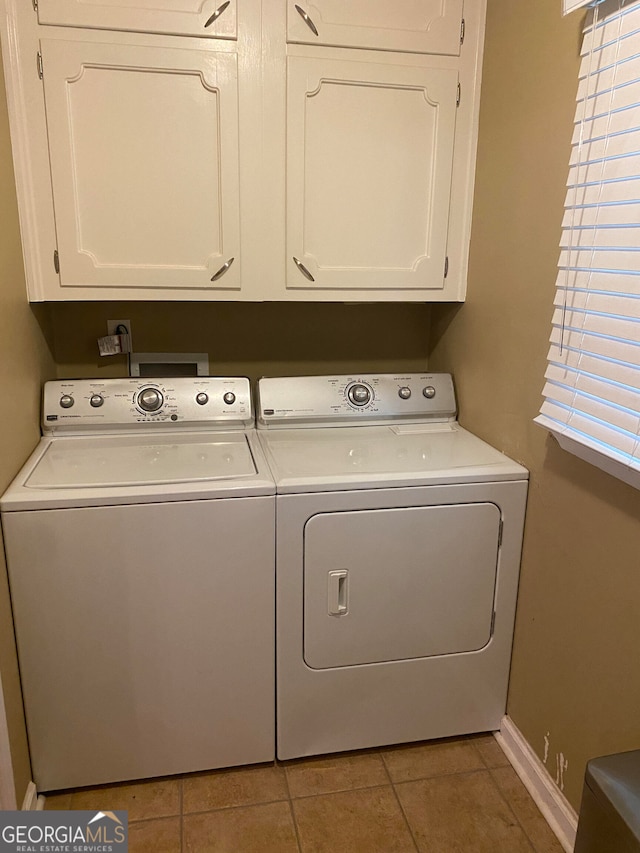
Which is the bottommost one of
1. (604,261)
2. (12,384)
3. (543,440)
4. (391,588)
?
(391,588)

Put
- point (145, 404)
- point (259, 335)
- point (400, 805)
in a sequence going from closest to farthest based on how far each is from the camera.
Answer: point (400, 805), point (145, 404), point (259, 335)

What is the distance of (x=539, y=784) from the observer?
1.68m

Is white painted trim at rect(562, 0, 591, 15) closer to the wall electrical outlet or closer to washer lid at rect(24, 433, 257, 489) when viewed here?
washer lid at rect(24, 433, 257, 489)

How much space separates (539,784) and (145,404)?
1.59 metres

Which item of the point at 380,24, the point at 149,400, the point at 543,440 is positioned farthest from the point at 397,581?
the point at 380,24

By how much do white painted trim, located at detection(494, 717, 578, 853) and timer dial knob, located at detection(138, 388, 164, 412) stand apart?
146cm

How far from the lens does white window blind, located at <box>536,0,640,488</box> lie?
123cm

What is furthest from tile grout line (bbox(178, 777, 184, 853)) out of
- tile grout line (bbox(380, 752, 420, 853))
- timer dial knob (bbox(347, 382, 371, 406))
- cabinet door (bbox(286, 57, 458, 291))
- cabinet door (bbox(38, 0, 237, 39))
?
cabinet door (bbox(38, 0, 237, 39))

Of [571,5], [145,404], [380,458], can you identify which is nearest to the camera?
[571,5]

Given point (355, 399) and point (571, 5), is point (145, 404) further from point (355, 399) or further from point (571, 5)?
point (571, 5)

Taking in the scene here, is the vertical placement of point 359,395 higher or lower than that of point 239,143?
lower

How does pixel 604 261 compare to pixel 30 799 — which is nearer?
pixel 604 261

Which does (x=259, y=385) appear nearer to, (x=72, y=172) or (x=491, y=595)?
(x=72, y=172)

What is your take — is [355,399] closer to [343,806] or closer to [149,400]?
[149,400]
